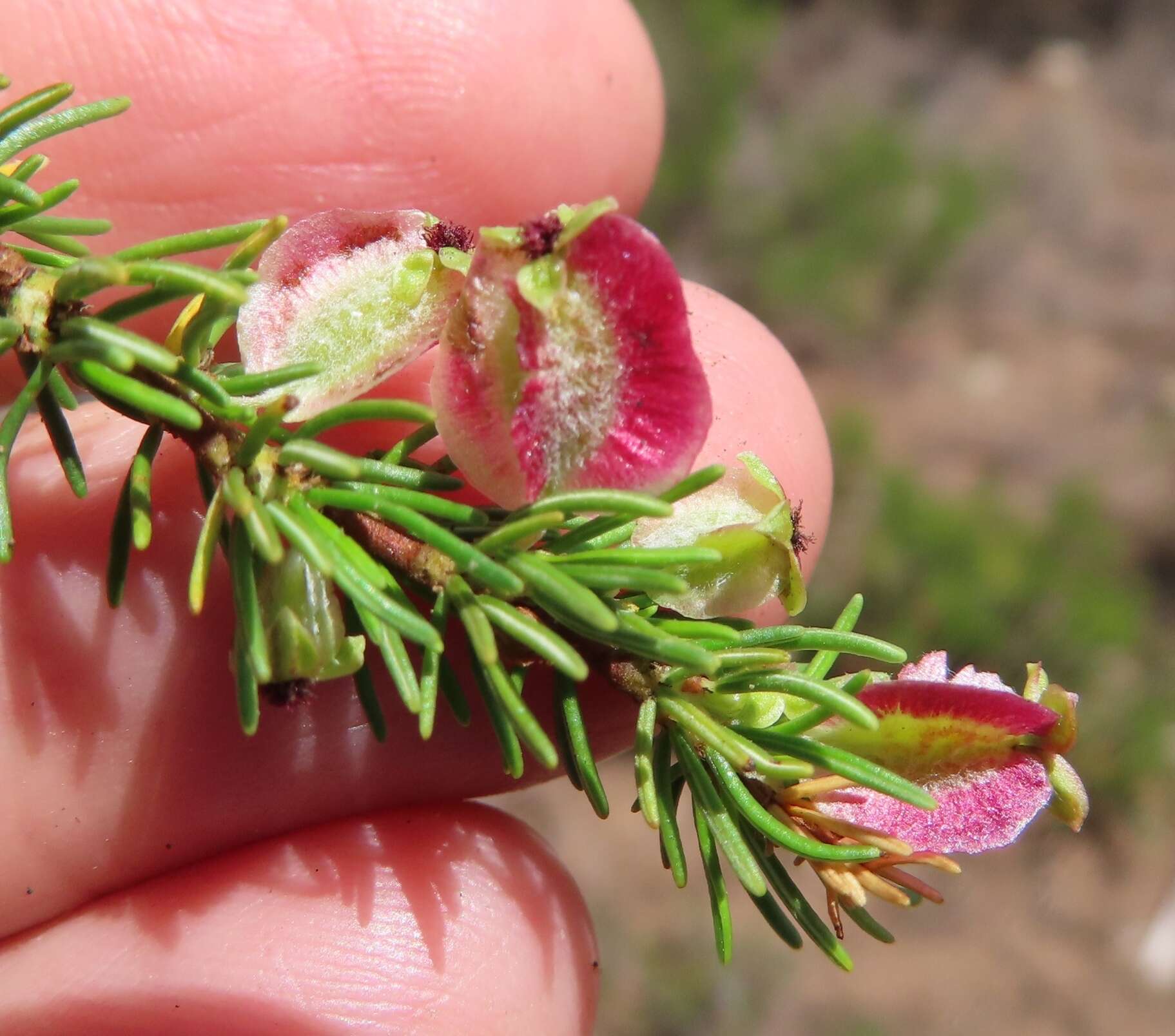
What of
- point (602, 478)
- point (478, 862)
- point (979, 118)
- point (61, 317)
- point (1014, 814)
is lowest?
point (979, 118)

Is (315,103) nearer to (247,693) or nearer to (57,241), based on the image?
(57,241)

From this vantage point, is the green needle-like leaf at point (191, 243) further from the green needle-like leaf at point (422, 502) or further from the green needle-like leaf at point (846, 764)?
the green needle-like leaf at point (846, 764)

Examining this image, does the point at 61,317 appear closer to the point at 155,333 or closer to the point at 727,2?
the point at 155,333

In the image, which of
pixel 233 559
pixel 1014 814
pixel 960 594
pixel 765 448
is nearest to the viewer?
pixel 233 559

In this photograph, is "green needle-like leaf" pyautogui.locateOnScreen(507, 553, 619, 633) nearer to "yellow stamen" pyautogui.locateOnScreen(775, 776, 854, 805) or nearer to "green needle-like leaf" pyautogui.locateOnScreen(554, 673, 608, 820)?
"green needle-like leaf" pyautogui.locateOnScreen(554, 673, 608, 820)

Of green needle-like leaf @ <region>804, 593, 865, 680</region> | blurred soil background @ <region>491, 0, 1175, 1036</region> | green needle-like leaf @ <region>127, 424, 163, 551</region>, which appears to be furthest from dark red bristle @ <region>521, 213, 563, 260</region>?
blurred soil background @ <region>491, 0, 1175, 1036</region>

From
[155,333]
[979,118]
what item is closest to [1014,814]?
[155,333]

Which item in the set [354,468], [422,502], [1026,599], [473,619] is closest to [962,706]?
[473,619]
